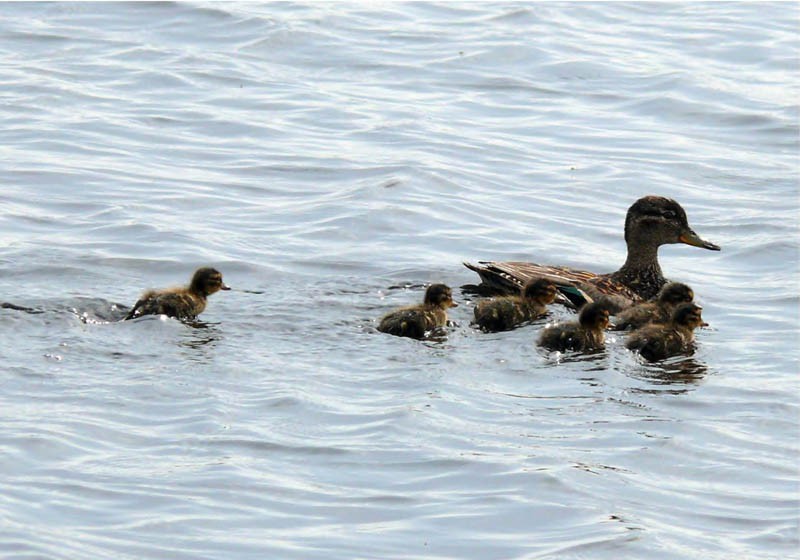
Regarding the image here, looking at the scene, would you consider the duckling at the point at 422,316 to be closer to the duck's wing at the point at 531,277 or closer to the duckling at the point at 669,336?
the duck's wing at the point at 531,277

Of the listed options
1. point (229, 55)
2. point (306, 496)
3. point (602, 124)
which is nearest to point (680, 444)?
point (306, 496)

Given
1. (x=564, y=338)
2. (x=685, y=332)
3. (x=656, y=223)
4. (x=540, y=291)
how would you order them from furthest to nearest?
1. (x=656, y=223)
2. (x=540, y=291)
3. (x=685, y=332)
4. (x=564, y=338)

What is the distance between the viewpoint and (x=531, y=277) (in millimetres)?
10219

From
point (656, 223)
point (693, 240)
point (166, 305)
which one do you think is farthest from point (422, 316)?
point (693, 240)

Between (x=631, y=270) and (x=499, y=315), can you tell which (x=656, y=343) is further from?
(x=631, y=270)

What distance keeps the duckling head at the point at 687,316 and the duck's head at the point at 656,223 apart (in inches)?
53.0

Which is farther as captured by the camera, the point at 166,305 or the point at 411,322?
the point at 166,305

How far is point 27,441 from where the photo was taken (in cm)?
751

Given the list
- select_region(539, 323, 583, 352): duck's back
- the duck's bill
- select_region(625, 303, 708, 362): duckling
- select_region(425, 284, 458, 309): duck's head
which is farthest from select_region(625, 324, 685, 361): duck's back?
the duck's bill

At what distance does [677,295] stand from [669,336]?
603mm

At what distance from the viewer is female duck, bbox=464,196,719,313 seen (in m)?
10.3

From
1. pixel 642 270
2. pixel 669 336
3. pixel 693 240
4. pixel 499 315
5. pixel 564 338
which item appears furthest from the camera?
pixel 693 240

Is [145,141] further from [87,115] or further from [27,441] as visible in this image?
[27,441]

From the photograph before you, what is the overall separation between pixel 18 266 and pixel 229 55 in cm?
751
